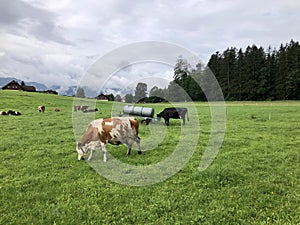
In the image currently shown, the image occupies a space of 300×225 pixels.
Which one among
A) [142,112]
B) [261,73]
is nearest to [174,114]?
[142,112]

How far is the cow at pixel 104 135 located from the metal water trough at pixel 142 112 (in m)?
9.62

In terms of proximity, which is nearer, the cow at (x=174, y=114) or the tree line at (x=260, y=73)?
the cow at (x=174, y=114)

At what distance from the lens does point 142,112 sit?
21031mm

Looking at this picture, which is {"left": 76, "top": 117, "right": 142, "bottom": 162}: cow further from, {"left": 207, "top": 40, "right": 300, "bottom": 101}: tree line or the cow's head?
{"left": 207, "top": 40, "right": 300, "bottom": 101}: tree line

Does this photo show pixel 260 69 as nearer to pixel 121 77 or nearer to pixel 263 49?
pixel 263 49

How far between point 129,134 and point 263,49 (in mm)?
80654

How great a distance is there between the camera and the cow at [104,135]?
10.1m

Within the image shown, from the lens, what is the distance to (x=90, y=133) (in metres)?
10.2

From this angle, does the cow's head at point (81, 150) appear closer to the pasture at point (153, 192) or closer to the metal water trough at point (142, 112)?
the pasture at point (153, 192)

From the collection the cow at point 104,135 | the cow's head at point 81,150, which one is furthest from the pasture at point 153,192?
the cow at point 104,135

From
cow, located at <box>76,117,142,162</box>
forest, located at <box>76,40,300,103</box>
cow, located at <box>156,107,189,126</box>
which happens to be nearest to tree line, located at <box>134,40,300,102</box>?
forest, located at <box>76,40,300,103</box>

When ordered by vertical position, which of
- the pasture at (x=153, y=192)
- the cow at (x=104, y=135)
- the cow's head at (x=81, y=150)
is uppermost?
the cow at (x=104, y=135)

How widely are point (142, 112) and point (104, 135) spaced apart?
1092 cm

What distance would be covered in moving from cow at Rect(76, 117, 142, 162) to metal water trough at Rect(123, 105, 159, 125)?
31.5ft
